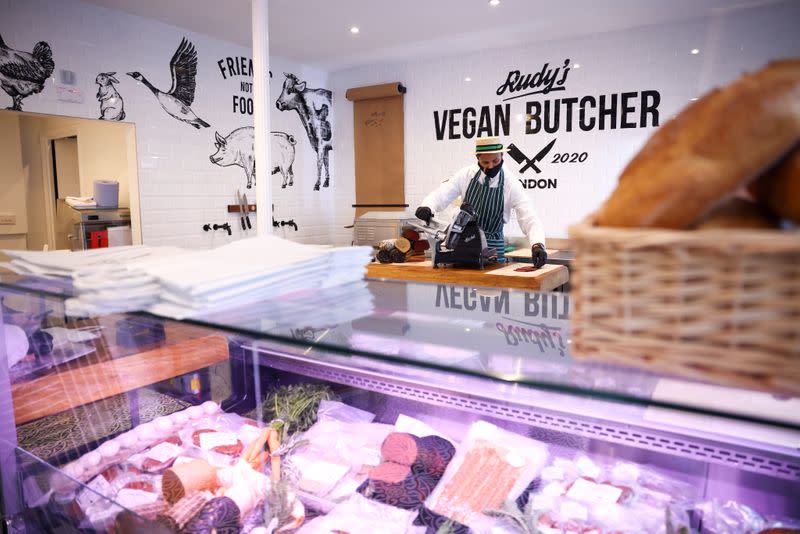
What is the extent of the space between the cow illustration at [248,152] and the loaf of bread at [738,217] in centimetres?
576

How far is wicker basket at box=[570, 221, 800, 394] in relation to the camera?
598mm

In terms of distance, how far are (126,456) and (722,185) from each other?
5.70ft

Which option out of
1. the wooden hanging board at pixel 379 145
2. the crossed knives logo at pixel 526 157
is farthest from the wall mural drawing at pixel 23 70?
the crossed knives logo at pixel 526 157

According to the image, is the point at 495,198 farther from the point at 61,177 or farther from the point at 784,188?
the point at 61,177

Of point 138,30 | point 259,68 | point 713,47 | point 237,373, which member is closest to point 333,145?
point 138,30

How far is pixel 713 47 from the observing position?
4930 mm

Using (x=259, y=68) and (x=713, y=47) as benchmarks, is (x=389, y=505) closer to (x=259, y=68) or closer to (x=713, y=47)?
(x=259, y=68)

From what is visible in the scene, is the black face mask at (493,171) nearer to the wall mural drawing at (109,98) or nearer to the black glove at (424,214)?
the black glove at (424,214)

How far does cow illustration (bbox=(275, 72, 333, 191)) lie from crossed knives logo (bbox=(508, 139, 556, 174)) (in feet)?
8.43

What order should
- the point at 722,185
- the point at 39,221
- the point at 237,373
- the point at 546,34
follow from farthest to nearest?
the point at 39,221, the point at 546,34, the point at 237,373, the point at 722,185

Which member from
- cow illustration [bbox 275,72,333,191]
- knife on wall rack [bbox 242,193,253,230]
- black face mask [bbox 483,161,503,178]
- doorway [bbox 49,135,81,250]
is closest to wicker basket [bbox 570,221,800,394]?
black face mask [bbox 483,161,503,178]

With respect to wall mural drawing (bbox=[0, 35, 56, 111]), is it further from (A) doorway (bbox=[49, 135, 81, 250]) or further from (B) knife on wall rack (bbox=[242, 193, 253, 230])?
(A) doorway (bbox=[49, 135, 81, 250])

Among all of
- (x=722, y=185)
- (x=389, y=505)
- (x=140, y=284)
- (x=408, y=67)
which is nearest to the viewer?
(x=722, y=185)

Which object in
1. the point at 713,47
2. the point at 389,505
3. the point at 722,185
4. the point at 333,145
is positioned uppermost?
the point at 713,47
